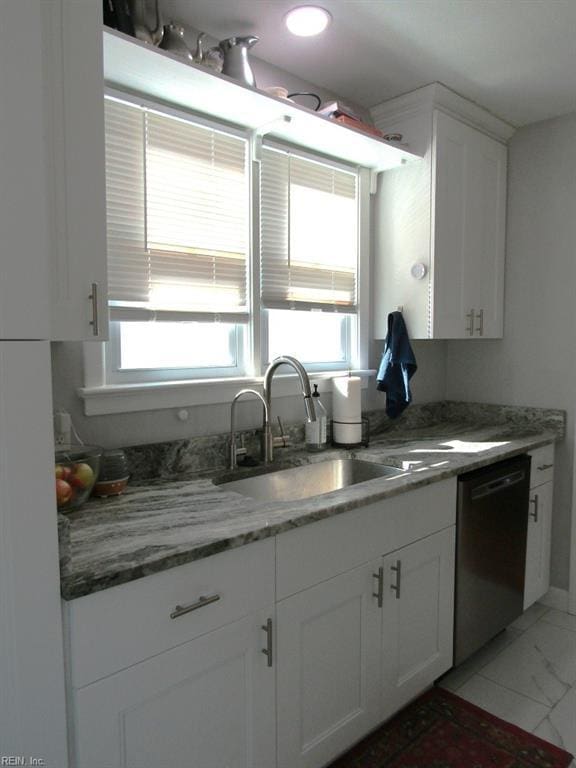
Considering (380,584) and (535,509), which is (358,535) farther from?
(535,509)

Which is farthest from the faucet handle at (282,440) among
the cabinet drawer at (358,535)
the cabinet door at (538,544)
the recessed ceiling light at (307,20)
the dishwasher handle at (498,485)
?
the recessed ceiling light at (307,20)

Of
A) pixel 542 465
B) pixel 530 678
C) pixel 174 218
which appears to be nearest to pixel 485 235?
pixel 542 465

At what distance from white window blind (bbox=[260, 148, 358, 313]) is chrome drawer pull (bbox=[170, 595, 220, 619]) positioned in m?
1.28

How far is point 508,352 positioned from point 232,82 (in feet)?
6.76

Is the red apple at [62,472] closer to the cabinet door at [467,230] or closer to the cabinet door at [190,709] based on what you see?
the cabinet door at [190,709]

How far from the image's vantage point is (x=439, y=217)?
2480 millimetres

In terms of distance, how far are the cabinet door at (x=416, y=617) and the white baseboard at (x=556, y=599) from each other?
1037 mm

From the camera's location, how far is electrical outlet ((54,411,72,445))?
62.0 inches

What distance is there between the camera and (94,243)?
117 cm

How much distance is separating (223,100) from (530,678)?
256 cm

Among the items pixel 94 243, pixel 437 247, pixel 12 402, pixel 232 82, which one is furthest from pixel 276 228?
pixel 12 402

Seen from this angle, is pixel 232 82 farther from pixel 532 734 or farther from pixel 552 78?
pixel 532 734

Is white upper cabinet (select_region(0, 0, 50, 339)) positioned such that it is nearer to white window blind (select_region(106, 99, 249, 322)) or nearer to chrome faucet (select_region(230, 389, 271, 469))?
white window blind (select_region(106, 99, 249, 322))

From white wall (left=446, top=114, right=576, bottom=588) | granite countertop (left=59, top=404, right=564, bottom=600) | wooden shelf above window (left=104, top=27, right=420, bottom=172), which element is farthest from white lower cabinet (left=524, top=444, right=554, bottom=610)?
wooden shelf above window (left=104, top=27, right=420, bottom=172)
